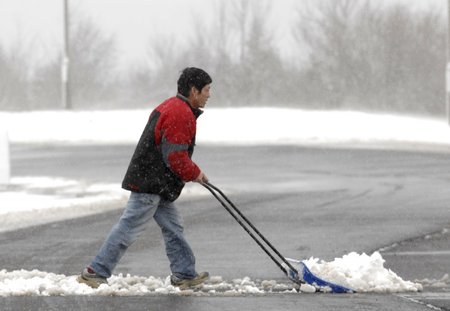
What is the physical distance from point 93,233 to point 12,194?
5.47 meters

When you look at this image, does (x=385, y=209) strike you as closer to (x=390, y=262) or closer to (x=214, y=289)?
(x=390, y=262)

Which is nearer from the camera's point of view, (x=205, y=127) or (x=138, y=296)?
(x=138, y=296)

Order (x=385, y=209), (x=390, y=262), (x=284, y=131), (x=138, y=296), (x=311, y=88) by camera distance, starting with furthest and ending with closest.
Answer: (x=311, y=88) < (x=284, y=131) < (x=385, y=209) < (x=390, y=262) < (x=138, y=296)

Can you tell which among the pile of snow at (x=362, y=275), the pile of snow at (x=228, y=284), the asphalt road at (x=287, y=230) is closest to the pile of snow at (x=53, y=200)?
the asphalt road at (x=287, y=230)

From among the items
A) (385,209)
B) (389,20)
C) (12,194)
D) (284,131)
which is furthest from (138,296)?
(389,20)

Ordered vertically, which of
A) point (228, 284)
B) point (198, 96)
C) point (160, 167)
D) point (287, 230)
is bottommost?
point (287, 230)

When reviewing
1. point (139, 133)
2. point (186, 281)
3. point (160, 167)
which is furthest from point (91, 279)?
point (139, 133)

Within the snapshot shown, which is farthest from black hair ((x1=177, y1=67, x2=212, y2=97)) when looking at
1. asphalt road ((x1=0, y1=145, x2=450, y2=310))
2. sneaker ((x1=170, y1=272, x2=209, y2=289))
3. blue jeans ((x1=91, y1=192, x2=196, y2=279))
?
asphalt road ((x1=0, y1=145, x2=450, y2=310))

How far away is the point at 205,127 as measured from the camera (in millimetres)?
38906

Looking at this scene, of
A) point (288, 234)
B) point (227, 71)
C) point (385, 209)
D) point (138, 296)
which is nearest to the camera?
point (138, 296)

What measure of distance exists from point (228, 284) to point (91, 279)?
3.55ft

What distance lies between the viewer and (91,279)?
27.5ft

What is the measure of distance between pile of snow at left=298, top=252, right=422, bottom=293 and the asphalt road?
19 centimetres

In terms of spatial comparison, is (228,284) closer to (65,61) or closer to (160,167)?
(160,167)
